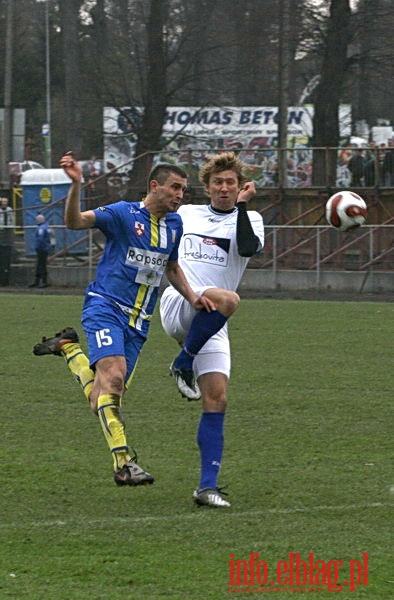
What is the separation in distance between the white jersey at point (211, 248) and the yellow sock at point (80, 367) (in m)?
0.78

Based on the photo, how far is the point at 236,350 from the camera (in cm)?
1525

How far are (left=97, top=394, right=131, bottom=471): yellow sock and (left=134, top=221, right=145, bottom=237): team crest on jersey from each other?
890 millimetres

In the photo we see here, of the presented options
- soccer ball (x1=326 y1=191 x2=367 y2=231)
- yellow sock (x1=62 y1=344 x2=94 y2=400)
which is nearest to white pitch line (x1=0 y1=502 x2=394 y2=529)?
yellow sock (x1=62 y1=344 x2=94 y2=400)

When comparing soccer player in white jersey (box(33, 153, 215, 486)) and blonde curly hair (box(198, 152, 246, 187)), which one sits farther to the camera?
blonde curly hair (box(198, 152, 246, 187))

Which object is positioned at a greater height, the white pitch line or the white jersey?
the white jersey

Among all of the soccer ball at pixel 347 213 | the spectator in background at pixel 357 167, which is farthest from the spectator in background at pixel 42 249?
→ the soccer ball at pixel 347 213

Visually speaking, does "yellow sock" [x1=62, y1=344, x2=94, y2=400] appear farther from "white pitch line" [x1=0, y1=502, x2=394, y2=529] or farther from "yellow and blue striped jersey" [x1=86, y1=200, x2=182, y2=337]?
"white pitch line" [x1=0, y1=502, x2=394, y2=529]

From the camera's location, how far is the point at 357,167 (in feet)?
94.5

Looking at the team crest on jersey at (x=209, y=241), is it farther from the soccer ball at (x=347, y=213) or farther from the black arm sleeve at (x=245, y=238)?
the soccer ball at (x=347, y=213)

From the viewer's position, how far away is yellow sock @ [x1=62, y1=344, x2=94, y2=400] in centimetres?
733

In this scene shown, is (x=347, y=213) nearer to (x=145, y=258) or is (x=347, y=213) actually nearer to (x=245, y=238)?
(x=245, y=238)

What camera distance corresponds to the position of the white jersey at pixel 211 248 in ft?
23.7

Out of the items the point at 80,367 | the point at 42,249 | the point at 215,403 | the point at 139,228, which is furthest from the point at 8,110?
the point at 215,403

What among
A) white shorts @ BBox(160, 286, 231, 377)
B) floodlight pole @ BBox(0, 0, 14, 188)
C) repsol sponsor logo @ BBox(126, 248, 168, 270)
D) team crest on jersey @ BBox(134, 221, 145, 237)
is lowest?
white shorts @ BBox(160, 286, 231, 377)
